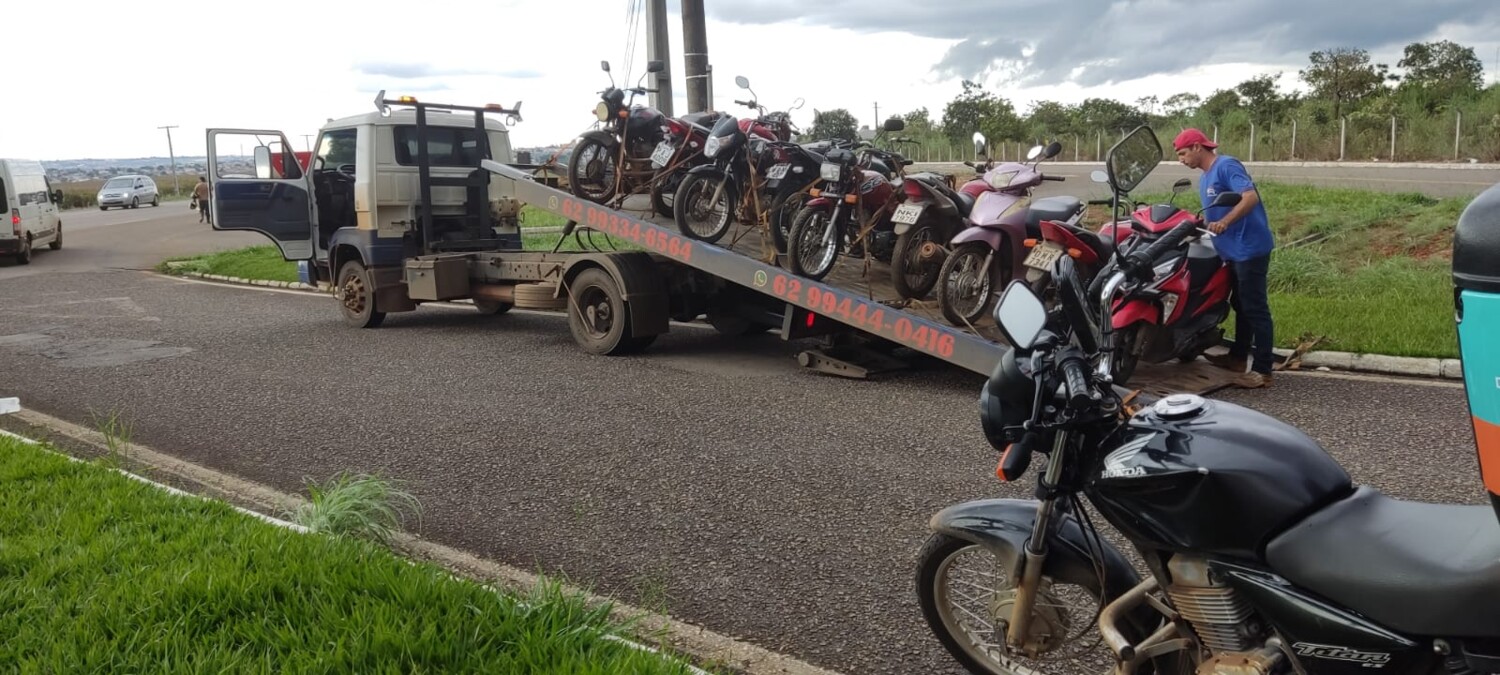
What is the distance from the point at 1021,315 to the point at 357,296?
33.8ft

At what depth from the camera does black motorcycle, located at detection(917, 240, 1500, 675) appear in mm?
2197

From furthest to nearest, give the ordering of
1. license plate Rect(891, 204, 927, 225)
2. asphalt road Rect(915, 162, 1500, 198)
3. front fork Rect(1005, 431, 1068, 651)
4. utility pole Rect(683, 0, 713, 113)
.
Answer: asphalt road Rect(915, 162, 1500, 198)
utility pole Rect(683, 0, 713, 113)
license plate Rect(891, 204, 927, 225)
front fork Rect(1005, 431, 1068, 651)

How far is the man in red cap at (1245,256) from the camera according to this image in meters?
7.41

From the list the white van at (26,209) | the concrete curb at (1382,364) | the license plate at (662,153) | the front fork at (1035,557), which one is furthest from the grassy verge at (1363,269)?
the white van at (26,209)

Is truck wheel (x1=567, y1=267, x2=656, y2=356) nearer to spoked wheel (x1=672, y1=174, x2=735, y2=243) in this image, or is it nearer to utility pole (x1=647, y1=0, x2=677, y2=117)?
spoked wheel (x1=672, y1=174, x2=735, y2=243)

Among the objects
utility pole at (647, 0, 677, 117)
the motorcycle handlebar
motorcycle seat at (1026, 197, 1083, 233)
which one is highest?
utility pole at (647, 0, 677, 117)

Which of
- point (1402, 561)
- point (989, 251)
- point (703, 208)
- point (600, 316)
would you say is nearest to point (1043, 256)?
point (989, 251)

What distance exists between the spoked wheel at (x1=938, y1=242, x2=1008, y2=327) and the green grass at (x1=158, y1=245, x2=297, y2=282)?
12398mm

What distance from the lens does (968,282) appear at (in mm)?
7863

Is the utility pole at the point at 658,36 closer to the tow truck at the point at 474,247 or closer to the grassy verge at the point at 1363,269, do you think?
the tow truck at the point at 474,247

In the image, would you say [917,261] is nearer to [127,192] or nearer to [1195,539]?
[1195,539]

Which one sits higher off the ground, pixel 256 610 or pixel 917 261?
pixel 917 261

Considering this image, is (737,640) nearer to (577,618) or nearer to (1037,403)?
(577,618)

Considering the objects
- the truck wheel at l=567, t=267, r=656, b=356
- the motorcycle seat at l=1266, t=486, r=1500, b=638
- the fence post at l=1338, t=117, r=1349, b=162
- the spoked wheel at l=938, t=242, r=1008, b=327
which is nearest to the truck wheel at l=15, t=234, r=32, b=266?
the truck wheel at l=567, t=267, r=656, b=356
